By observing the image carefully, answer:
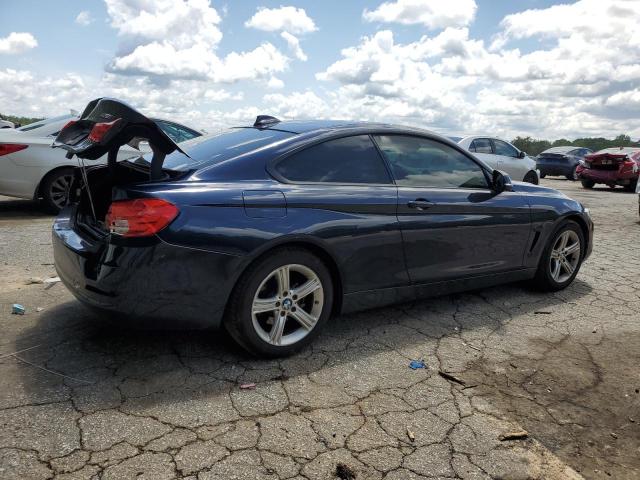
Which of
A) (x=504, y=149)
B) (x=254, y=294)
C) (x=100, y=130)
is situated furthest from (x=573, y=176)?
(x=100, y=130)

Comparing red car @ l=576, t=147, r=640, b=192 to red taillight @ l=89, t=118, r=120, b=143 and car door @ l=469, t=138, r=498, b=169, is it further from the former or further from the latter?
red taillight @ l=89, t=118, r=120, b=143

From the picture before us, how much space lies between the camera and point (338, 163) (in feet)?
12.0

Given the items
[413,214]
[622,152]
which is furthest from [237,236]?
[622,152]

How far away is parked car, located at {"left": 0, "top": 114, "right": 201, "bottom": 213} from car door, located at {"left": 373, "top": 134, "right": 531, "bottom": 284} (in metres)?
→ 4.63

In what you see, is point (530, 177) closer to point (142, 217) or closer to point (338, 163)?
point (338, 163)

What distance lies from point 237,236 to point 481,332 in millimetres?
2040

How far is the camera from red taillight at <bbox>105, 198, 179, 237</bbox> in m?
2.86

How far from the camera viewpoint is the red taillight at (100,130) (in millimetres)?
2950

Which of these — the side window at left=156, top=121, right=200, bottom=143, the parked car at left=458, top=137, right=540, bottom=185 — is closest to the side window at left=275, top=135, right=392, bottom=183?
the side window at left=156, top=121, right=200, bottom=143

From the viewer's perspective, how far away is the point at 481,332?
400 cm

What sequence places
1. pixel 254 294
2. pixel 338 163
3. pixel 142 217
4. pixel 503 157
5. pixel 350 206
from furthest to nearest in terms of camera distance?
pixel 503 157
pixel 338 163
pixel 350 206
pixel 254 294
pixel 142 217

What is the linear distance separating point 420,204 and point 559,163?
2141cm

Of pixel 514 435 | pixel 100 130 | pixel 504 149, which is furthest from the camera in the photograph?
pixel 504 149

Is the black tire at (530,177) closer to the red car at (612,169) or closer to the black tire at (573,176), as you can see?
the red car at (612,169)
